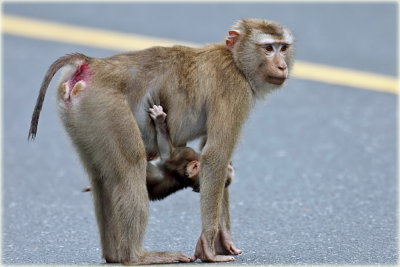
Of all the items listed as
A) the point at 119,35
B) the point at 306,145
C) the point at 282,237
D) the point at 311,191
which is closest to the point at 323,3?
the point at 119,35

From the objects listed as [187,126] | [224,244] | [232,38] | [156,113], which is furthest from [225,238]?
[232,38]

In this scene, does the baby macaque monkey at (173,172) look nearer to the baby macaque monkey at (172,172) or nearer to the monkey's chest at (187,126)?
the baby macaque monkey at (172,172)

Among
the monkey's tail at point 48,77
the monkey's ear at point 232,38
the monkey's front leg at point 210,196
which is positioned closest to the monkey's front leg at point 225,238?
the monkey's front leg at point 210,196

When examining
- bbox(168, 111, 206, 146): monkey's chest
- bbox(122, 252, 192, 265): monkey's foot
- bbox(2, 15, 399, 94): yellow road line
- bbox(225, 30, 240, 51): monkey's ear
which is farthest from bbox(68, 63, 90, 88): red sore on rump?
bbox(2, 15, 399, 94): yellow road line

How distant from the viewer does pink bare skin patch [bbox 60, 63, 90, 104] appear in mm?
8461

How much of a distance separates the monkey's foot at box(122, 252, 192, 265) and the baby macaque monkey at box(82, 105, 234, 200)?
635 mm

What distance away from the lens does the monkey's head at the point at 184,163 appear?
9.06 m

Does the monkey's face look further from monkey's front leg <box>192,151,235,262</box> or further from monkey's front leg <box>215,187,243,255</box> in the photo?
monkey's front leg <box>215,187,243,255</box>

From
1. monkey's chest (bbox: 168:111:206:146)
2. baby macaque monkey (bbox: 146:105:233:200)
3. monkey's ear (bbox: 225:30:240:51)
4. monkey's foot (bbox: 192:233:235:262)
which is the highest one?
monkey's ear (bbox: 225:30:240:51)

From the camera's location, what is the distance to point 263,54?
29.4ft

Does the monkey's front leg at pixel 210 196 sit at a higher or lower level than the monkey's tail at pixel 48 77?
lower

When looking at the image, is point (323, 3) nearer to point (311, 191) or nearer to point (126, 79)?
point (311, 191)

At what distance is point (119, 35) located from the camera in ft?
52.5

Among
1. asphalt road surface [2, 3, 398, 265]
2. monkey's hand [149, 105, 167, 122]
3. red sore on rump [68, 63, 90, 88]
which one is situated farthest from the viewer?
asphalt road surface [2, 3, 398, 265]
